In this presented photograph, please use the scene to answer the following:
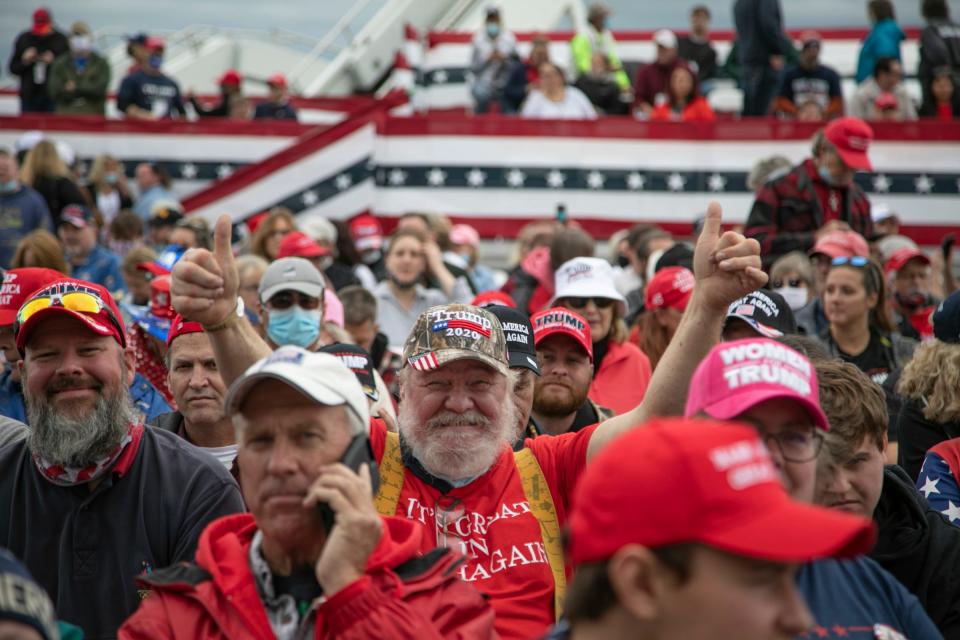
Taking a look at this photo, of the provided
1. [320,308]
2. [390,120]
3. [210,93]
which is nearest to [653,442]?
[320,308]

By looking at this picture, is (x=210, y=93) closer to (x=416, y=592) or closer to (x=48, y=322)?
(x=48, y=322)

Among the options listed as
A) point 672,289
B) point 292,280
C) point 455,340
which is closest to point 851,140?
point 672,289

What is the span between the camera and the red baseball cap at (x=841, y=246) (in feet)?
26.0

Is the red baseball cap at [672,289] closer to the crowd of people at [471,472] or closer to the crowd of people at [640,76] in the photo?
the crowd of people at [471,472]

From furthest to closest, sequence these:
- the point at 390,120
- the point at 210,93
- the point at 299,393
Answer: the point at 210,93 → the point at 390,120 → the point at 299,393

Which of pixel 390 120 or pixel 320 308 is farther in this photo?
pixel 390 120

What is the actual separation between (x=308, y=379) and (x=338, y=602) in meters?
0.54

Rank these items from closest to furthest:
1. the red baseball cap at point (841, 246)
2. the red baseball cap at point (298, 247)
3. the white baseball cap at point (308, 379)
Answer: the white baseball cap at point (308, 379) < the red baseball cap at point (841, 246) < the red baseball cap at point (298, 247)

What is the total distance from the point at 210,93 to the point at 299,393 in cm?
2097

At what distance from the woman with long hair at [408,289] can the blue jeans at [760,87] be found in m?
6.90

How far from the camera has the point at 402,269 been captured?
9.48m

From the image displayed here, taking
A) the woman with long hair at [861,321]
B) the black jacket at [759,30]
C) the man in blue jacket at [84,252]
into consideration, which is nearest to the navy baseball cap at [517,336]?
the woman with long hair at [861,321]

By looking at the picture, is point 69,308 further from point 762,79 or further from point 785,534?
point 762,79

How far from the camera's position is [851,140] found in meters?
8.91
